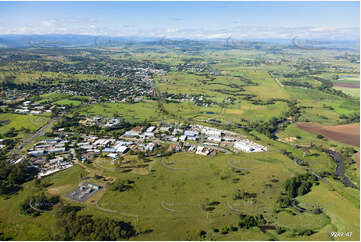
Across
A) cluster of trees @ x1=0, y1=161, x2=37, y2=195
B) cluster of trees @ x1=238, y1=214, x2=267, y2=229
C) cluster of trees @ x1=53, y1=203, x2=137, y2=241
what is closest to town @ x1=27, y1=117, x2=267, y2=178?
cluster of trees @ x1=0, y1=161, x2=37, y2=195

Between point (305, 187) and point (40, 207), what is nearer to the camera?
point (40, 207)

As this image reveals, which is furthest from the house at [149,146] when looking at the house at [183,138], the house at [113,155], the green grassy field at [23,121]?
the green grassy field at [23,121]

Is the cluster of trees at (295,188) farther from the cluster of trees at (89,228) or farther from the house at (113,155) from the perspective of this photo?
the house at (113,155)

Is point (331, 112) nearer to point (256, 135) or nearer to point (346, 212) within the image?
point (256, 135)

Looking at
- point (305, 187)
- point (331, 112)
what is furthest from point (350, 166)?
point (331, 112)

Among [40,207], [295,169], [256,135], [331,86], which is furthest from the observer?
[331,86]

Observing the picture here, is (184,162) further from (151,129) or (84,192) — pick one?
(84,192)
